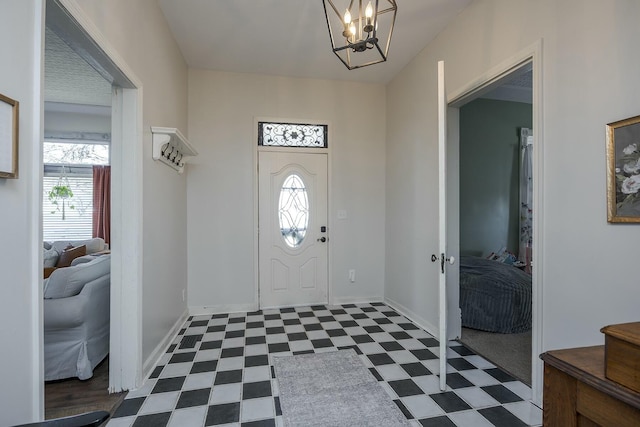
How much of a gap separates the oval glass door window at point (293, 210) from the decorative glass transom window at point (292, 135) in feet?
1.48

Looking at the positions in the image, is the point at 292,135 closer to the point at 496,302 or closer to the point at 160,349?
the point at 160,349

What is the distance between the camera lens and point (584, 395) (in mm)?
801

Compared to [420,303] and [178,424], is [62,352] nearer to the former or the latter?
[178,424]

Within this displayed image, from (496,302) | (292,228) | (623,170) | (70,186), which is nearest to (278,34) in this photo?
(292,228)

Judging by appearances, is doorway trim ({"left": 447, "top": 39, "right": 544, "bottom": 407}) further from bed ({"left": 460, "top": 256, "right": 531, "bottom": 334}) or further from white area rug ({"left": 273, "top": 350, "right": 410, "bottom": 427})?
bed ({"left": 460, "top": 256, "right": 531, "bottom": 334})

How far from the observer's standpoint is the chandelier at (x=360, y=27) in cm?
149

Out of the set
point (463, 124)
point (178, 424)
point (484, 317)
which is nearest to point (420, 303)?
point (484, 317)

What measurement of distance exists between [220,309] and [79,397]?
1743mm

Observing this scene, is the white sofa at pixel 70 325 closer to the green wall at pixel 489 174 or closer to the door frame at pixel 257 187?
the door frame at pixel 257 187

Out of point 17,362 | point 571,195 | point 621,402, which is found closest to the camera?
point 621,402

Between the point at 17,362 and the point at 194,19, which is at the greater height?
the point at 194,19

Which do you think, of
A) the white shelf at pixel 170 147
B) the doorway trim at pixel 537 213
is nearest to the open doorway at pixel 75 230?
the white shelf at pixel 170 147

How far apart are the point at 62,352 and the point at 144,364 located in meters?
0.58

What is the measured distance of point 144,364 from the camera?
7.34 ft
